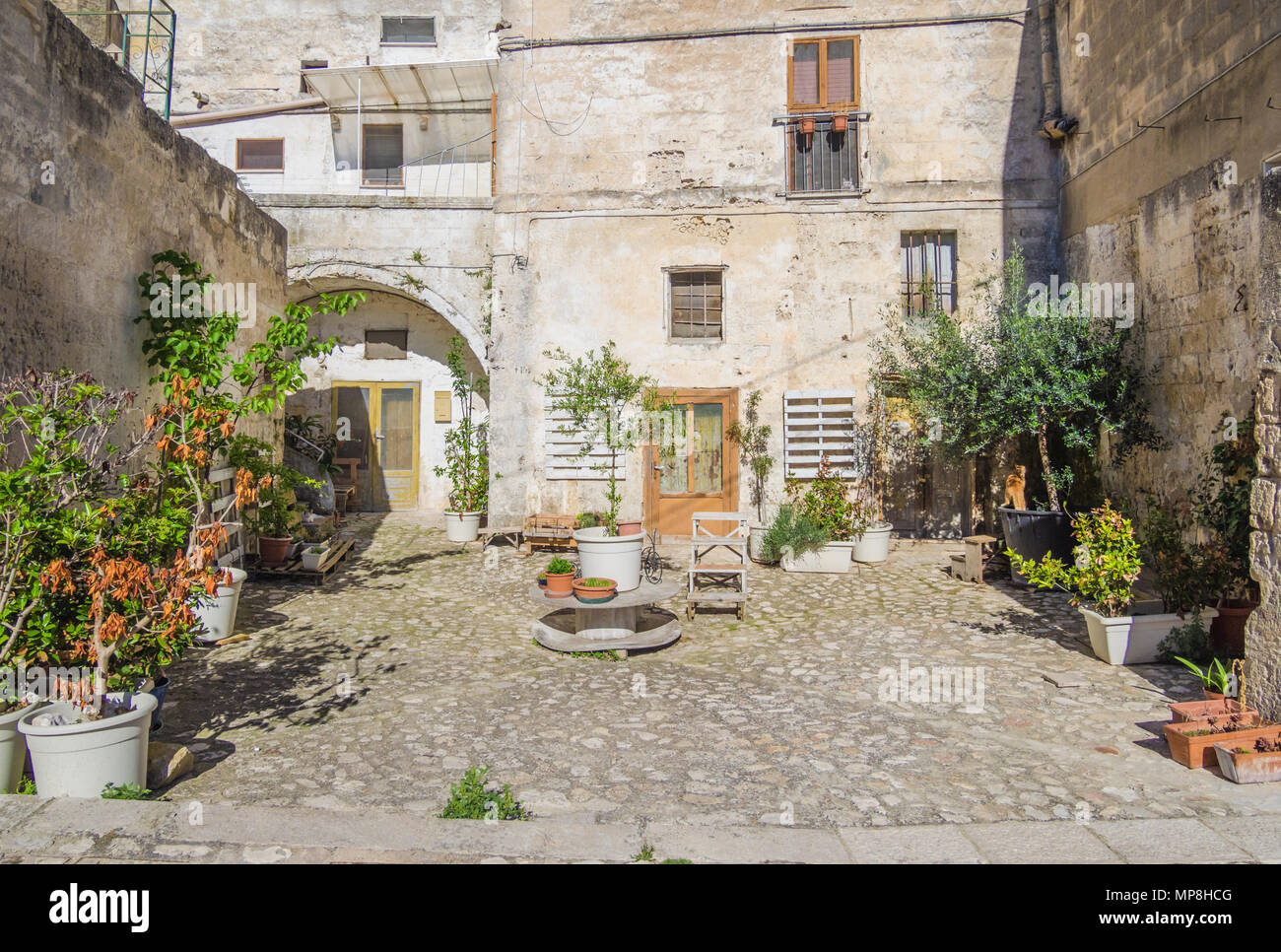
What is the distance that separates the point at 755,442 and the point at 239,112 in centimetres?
1169

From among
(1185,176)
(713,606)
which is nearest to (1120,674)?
(713,606)

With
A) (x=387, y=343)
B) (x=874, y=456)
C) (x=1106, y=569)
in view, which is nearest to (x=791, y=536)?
(x=874, y=456)

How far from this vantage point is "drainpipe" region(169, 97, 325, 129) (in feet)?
51.2

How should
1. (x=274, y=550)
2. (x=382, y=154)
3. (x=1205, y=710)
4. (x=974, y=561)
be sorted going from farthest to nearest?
(x=382, y=154) → (x=274, y=550) → (x=974, y=561) → (x=1205, y=710)

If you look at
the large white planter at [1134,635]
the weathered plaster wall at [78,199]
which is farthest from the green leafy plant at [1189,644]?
the weathered plaster wall at [78,199]

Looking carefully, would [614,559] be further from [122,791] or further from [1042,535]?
[1042,535]

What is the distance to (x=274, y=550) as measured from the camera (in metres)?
9.38

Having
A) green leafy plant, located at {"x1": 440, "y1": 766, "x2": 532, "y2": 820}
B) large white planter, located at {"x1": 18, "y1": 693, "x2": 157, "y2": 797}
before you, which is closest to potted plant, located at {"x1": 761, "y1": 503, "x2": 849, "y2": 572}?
green leafy plant, located at {"x1": 440, "y1": 766, "x2": 532, "y2": 820}

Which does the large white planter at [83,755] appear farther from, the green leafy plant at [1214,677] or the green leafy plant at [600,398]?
the green leafy plant at [600,398]

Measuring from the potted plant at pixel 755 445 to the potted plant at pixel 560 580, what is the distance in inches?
186

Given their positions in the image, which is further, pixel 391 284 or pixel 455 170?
pixel 455 170

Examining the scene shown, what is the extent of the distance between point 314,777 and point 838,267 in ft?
30.6

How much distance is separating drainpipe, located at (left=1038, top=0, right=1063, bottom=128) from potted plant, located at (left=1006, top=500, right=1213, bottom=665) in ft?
21.9

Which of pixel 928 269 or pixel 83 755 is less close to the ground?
pixel 928 269
